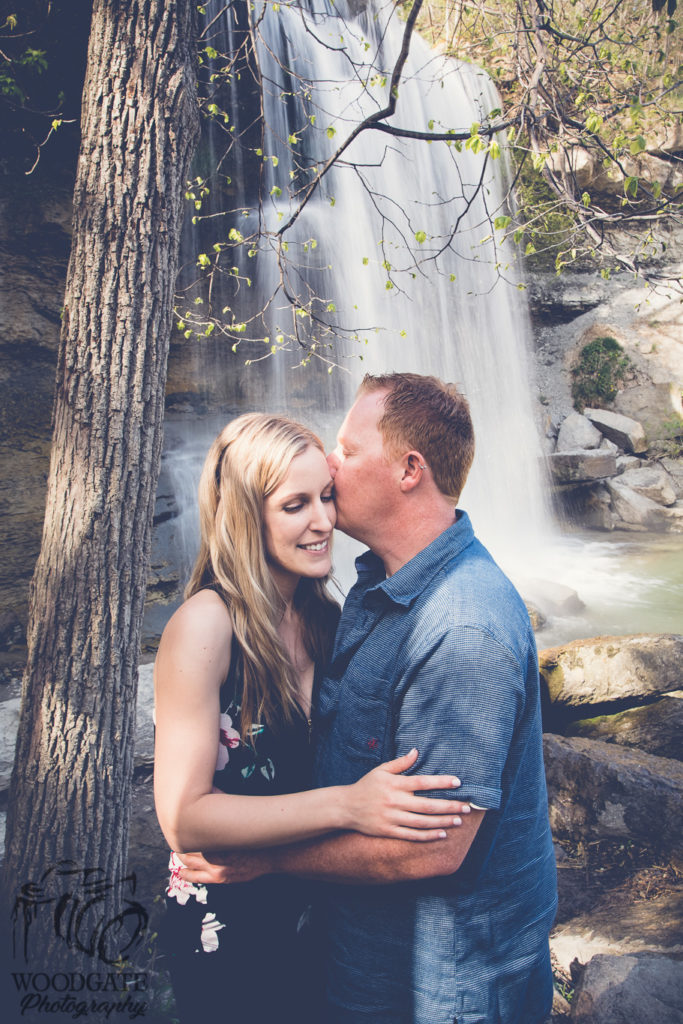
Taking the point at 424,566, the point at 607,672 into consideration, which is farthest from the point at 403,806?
the point at 607,672

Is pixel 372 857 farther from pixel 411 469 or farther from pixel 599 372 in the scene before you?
pixel 599 372

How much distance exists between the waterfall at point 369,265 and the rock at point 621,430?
1.38 m

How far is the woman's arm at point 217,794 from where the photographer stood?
1343 mm

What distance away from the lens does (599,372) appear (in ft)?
48.5

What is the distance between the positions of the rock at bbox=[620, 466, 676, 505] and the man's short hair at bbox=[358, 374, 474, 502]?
39.6 feet

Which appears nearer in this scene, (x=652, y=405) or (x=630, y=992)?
(x=630, y=992)

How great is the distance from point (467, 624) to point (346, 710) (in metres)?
0.43

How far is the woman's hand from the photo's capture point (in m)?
1.32

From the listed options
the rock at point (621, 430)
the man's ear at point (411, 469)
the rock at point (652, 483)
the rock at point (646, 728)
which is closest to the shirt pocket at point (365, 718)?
the man's ear at point (411, 469)

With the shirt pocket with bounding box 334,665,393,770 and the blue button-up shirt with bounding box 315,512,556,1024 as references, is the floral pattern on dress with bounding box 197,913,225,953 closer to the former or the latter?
the blue button-up shirt with bounding box 315,512,556,1024

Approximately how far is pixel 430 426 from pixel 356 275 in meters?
10.5
